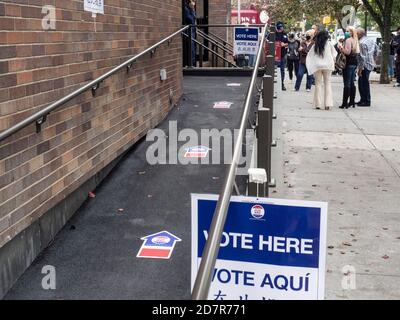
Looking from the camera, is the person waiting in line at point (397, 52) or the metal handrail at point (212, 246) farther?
the person waiting in line at point (397, 52)

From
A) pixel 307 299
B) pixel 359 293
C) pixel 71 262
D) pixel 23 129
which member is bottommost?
pixel 359 293

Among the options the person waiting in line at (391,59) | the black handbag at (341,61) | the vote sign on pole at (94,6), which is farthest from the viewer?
the person waiting in line at (391,59)

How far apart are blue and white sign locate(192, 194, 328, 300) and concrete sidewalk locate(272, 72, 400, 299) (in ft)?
6.15

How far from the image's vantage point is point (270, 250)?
7.50 feet

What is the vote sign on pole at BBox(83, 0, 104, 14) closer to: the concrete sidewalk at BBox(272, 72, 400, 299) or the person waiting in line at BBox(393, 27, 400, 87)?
the concrete sidewalk at BBox(272, 72, 400, 299)

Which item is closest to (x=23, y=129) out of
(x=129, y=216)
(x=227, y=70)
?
(x=129, y=216)

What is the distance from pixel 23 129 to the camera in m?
3.86

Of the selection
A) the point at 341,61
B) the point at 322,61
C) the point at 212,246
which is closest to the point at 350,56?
the point at 341,61

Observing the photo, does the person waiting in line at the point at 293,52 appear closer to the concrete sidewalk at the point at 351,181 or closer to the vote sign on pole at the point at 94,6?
the concrete sidewalk at the point at 351,181

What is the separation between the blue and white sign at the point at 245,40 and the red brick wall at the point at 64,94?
6.33m

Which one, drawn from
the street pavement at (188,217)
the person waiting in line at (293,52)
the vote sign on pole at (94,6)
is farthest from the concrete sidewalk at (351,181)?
the person waiting in line at (293,52)

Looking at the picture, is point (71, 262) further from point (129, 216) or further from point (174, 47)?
point (174, 47)

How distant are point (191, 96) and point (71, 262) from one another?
218 inches

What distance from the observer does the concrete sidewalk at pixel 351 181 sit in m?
4.52
